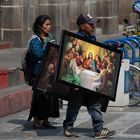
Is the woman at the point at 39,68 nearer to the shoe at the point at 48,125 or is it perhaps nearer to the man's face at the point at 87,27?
the shoe at the point at 48,125

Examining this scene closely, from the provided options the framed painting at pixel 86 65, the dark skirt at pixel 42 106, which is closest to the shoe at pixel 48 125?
the dark skirt at pixel 42 106

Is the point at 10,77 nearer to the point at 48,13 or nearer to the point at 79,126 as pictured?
the point at 79,126

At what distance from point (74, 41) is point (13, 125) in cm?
204

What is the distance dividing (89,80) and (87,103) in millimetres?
358

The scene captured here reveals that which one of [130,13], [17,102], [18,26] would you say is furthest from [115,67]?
[130,13]

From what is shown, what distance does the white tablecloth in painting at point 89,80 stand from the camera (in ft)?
29.1

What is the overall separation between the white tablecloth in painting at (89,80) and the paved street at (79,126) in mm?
713

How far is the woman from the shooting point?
377 inches

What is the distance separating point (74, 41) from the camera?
29.1 feet

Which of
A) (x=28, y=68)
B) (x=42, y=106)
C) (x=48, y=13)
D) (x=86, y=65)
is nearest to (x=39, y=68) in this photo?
(x=28, y=68)

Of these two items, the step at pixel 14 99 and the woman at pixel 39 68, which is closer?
the woman at pixel 39 68

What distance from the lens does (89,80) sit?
888 cm

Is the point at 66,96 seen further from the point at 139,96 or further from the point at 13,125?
the point at 139,96

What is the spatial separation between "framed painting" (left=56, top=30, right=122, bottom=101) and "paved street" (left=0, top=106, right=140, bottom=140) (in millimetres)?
719
